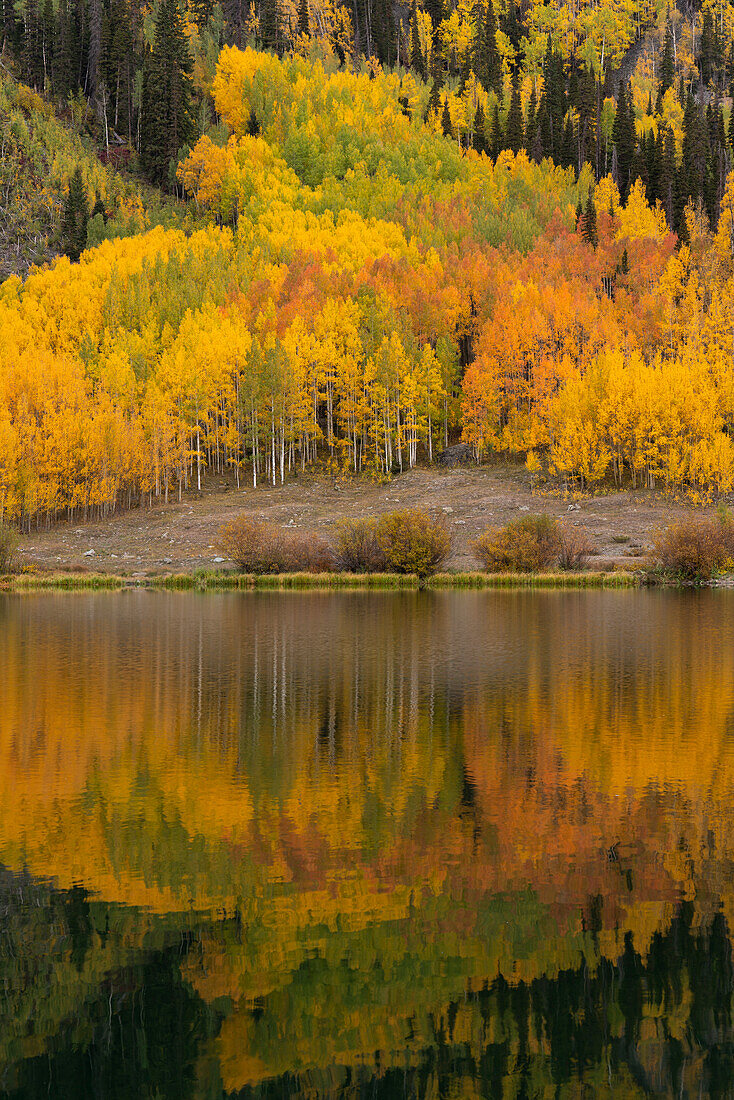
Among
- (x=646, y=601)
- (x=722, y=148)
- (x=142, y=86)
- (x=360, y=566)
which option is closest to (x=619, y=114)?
(x=722, y=148)

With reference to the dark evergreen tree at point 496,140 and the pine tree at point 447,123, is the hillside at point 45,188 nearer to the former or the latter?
the pine tree at point 447,123

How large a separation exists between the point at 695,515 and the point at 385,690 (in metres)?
47.6

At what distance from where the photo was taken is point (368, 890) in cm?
909

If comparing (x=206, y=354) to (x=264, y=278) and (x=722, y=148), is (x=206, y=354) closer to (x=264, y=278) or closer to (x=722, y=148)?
(x=264, y=278)

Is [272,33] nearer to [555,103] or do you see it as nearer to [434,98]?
[434,98]

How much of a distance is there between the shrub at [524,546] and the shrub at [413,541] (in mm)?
2672

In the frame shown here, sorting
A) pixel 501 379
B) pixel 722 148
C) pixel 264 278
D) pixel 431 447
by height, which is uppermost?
pixel 722 148

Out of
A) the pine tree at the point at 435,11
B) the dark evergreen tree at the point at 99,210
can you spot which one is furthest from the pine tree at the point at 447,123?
the pine tree at the point at 435,11

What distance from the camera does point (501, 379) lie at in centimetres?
8169

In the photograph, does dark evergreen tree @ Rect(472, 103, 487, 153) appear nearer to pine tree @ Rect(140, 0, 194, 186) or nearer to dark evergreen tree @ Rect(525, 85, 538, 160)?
dark evergreen tree @ Rect(525, 85, 538, 160)

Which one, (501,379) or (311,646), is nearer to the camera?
(311,646)

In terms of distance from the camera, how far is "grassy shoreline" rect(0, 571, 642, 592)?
163 feet

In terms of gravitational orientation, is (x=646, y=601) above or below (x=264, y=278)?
below

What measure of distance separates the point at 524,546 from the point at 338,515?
65.9 ft
